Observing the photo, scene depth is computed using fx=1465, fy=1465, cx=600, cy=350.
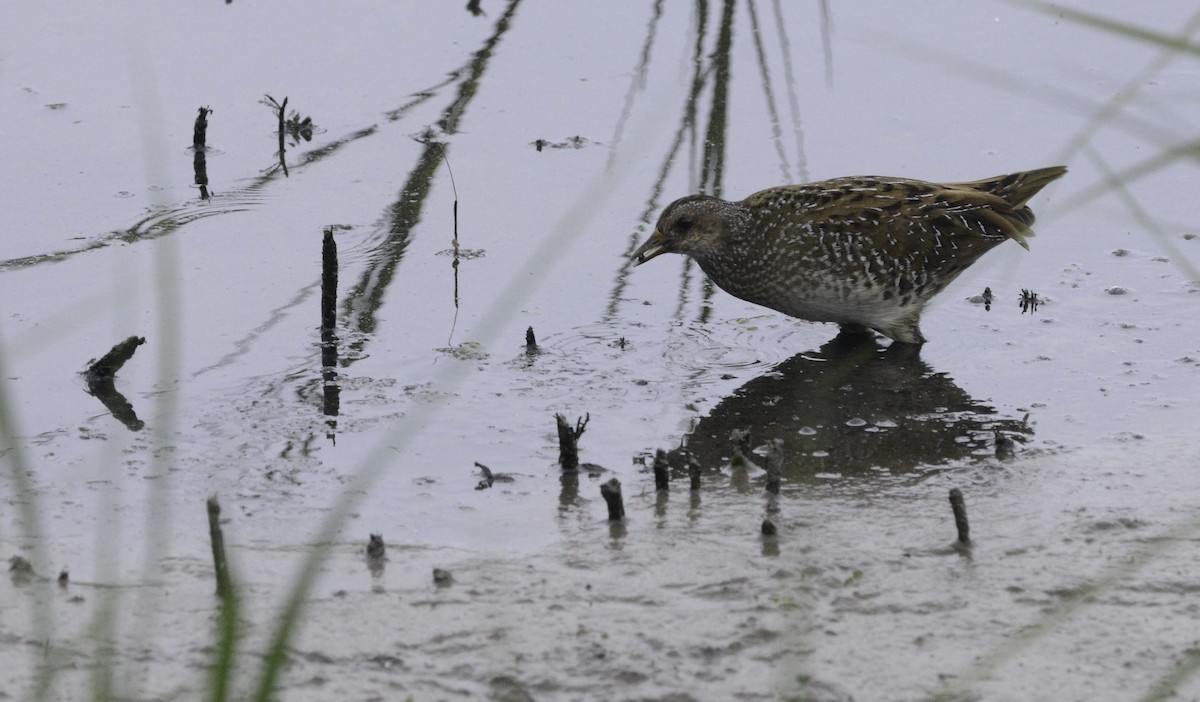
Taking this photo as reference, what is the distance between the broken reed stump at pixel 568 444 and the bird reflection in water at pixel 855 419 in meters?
0.34

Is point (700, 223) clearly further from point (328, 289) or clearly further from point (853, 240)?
point (328, 289)

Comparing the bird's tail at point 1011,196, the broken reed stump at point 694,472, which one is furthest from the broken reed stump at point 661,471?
the bird's tail at point 1011,196

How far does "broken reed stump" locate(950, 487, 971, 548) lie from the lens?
417 centimetres

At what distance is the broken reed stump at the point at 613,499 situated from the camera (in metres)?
A: 4.36

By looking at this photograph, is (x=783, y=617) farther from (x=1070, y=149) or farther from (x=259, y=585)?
(x=1070, y=149)

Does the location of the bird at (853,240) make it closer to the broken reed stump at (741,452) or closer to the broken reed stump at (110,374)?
the broken reed stump at (741,452)

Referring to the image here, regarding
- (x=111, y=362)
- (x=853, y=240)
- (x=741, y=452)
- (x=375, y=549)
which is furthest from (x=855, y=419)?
(x=111, y=362)

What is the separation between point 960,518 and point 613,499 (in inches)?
39.8

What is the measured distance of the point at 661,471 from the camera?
462 centimetres

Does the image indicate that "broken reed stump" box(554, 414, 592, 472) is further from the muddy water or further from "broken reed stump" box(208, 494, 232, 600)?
"broken reed stump" box(208, 494, 232, 600)

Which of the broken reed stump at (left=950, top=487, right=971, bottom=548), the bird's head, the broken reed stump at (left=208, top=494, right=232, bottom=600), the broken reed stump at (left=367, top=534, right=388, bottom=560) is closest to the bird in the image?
the bird's head

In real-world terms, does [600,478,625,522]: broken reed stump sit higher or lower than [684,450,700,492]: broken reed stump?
lower

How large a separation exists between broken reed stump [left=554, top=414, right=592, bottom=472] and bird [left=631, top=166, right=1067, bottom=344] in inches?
62.4

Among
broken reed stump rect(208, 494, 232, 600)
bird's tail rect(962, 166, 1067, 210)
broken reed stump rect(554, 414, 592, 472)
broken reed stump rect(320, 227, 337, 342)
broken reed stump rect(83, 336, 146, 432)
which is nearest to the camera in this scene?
broken reed stump rect(208, 494, 232, 600)
